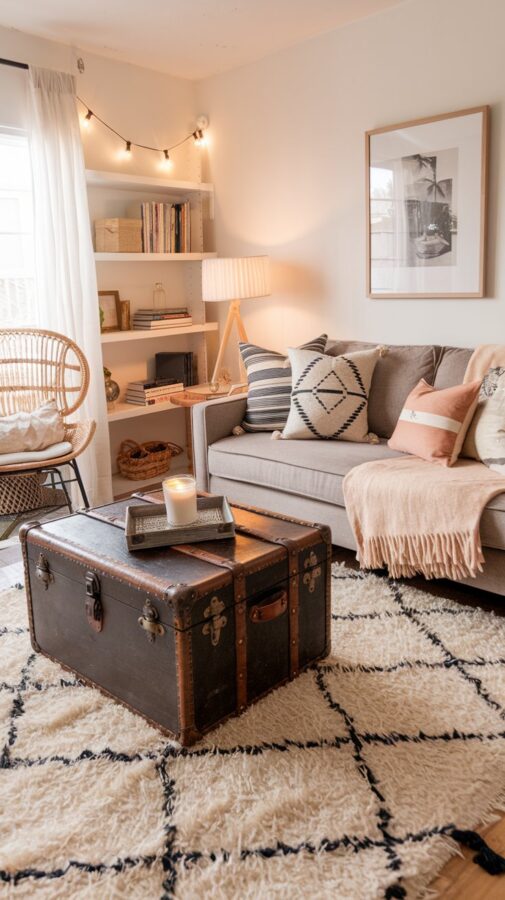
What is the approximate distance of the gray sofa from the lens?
2.96 m

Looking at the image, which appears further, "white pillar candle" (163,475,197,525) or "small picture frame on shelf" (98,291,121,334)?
"small picture frame on shelf" (98,291,121,334)

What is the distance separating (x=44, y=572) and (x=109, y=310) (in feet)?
7.69

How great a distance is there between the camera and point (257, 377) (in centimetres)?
362

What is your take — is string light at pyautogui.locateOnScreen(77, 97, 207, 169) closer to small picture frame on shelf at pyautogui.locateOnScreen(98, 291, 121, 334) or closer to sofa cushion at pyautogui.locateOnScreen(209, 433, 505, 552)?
small picture frame on shelf at pyautogui.locateOnScreen(98, 291, 121, 334)

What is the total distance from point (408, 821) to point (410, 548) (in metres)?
1.13

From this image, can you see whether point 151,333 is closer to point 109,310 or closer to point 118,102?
point 109,310

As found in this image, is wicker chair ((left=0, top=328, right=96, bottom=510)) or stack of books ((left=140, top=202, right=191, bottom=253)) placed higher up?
stack of books ((left=140, top=202, right=191, bottom=253))

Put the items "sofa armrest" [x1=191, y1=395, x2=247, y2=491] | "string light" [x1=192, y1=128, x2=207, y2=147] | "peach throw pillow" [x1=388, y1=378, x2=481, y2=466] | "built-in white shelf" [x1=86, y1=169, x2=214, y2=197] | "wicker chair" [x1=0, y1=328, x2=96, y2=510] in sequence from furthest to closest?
"string light" [x1=192, y1=128, x2=207, y2=147] < "built-in white shelf" [x1=86, y1=169, x2=214, y2=197] < "wicker chair" [x1=0, y1=328, x2=96, y2=510] < "sofa armrest" [x1=191, y1=395, x2=247, y2=491] < "peach throw pillow" [x1=388, y1=378, x2=481, y2=466]

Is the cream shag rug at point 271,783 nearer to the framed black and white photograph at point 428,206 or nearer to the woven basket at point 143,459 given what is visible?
the framed black and white photograph at point 428,206

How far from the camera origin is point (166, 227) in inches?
168

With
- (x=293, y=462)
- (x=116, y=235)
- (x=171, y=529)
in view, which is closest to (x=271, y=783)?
(x=171, y=529)

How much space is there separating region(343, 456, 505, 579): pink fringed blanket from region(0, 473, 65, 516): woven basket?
1825mm

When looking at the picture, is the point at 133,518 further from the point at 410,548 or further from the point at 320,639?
the point at 410,548

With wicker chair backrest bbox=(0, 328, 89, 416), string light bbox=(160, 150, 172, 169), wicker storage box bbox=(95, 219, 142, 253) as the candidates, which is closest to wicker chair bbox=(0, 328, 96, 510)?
wicker chair backrest bbox=(0, 328, 89, 416)
